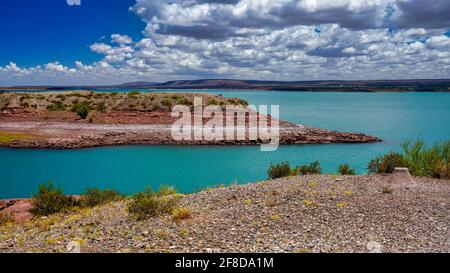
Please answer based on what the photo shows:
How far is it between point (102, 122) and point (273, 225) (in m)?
41.7

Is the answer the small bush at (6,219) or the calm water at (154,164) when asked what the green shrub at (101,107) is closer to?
the calm water at (154,164)

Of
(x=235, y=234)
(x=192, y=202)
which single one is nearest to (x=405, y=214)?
(x=235, y=234)

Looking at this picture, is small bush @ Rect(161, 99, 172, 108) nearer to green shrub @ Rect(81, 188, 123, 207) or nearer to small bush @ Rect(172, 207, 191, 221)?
green shrub @ Rect(81, 188, 123, 207)

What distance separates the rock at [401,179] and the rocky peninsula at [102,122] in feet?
86.4

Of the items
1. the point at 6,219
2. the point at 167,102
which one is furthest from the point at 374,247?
the point at 167,102

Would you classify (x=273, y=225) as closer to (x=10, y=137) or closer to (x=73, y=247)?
(x=73, y=247)

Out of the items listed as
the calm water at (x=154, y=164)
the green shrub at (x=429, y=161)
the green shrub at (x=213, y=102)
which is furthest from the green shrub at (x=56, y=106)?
the green shrub at (x=429, y=161)

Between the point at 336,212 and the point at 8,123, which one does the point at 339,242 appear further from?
the point at 8,123

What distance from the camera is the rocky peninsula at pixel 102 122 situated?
41312mm

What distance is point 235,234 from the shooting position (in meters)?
10.7

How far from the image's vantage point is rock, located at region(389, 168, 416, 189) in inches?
609

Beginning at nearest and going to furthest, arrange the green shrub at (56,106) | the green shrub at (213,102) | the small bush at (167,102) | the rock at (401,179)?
1. the rock at (401,179)
2. the green shrub at (56,106)
3. the small bush at (167,102)
4. the green shrub at (213,102)
